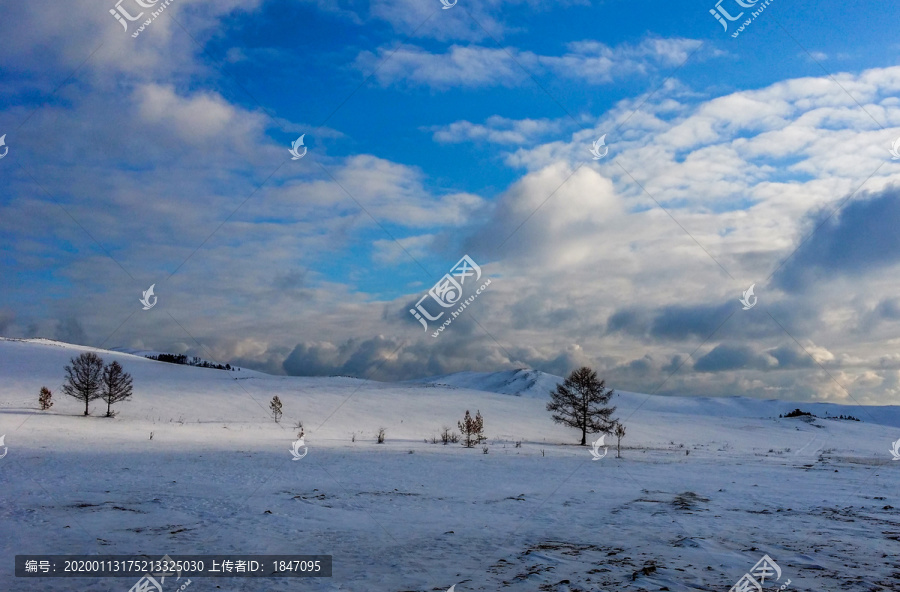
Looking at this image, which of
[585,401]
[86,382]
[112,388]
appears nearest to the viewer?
[86,382]

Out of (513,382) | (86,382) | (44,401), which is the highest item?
(86,382)

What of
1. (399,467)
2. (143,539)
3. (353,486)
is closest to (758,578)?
(143,539)

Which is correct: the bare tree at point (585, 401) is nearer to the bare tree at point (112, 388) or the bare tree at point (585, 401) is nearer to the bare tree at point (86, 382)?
the bare tree at point (112, 388)

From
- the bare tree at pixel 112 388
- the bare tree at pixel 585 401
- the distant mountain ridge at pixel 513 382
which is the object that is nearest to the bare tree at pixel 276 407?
the bare tree at pixel 112 388

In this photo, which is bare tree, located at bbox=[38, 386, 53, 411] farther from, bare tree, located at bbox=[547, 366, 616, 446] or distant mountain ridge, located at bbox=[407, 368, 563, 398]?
distant mountain ridge, located at bbox=[407, 368, 563, 398]

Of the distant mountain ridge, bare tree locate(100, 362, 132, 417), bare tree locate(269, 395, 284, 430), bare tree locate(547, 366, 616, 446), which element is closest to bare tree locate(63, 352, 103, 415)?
bare tree locate(100, 362, 132, 417)

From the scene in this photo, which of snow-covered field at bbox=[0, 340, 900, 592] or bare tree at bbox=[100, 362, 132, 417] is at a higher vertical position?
bare tree at bbox=[100, 362, 132, 417]

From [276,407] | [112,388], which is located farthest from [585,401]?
[112,388]

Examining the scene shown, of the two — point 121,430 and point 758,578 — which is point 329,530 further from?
point 121,430

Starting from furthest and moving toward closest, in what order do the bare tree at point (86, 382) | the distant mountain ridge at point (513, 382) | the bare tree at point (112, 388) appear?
the distant mountain ridge at point (513, 382) → the bare tree at point (112, 388) → the bare tree at point (86, 382)

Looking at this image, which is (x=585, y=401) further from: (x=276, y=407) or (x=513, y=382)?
(x=513, y=382)

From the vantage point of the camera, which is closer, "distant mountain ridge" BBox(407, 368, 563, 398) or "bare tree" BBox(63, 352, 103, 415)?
"bare tree" BBox(63, 352, 103, 415)

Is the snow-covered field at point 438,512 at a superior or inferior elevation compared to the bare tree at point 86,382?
inferior

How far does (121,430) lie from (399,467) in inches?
771
